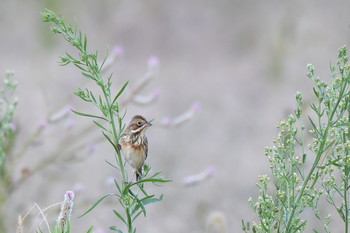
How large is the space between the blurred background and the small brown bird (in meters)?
5.24

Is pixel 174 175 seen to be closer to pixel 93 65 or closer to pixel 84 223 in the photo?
pixel 84 223

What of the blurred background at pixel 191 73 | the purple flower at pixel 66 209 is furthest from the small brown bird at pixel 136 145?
the blurred background at pixel 191 73

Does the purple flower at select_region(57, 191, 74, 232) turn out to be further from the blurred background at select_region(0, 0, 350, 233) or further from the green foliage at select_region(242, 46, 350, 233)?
the blurred background at select_region(0, 0, 350, 233)

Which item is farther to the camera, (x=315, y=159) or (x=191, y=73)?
(x=191, y=73)

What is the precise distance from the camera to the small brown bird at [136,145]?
293 centimetres

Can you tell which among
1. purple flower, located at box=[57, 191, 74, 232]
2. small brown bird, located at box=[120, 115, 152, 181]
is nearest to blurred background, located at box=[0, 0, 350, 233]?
small brown bird, located at box=[120, 115, 152, 181]

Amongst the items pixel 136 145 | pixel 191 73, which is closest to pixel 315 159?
pixel 136 145

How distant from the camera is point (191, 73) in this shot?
1230cm

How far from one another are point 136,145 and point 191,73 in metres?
9.32

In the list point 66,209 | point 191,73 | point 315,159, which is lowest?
point 66,209

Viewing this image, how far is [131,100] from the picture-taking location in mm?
5168

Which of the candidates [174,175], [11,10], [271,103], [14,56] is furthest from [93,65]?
[11,10]

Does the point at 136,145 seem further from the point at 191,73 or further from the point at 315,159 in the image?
the point at 191,73

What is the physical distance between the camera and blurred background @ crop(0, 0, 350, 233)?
377 inches
